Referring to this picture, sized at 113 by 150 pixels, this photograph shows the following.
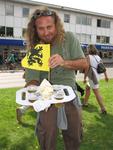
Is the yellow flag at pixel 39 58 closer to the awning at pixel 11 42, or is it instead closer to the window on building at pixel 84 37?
the awning at pixel 11 42

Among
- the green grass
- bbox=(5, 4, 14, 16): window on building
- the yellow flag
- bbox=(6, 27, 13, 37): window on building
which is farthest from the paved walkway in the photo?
bbox=(5, 4, 14, 16): window on building

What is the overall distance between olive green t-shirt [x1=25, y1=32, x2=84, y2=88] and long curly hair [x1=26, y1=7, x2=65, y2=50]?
0.28 feet

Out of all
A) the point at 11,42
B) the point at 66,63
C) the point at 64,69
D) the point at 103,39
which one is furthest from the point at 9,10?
the point at 66,63

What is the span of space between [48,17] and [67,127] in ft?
3.94

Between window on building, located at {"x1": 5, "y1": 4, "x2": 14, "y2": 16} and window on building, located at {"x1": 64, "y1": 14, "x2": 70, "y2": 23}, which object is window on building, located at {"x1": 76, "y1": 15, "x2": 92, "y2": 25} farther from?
window on building, located at {"x1": 5, "y1": 4, "x2": 14, "y2": 16}

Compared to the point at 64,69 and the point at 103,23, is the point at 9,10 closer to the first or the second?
the point at 103,23

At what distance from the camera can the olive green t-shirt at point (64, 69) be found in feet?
12.7

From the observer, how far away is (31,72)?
3.97 meters

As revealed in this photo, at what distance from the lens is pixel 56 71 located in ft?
12.8

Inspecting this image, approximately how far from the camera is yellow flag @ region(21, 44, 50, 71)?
3.73m

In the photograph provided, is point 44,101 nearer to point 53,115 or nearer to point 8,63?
point 53,115

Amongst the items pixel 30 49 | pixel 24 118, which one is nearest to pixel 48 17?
pixel 30 49

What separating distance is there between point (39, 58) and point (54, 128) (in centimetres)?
75

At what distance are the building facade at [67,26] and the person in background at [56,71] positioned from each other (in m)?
28.4
